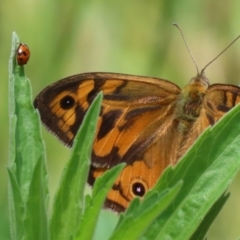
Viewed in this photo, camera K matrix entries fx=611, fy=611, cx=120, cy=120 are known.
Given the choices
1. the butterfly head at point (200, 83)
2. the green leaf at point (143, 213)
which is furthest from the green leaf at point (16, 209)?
the butterfly head at point (200, 83)

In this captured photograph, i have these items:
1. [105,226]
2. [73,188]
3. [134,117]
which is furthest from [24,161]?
[105,226]

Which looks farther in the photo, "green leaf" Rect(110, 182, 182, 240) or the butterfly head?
the butterfly head

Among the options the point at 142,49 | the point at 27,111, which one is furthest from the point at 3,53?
the point at 27,111

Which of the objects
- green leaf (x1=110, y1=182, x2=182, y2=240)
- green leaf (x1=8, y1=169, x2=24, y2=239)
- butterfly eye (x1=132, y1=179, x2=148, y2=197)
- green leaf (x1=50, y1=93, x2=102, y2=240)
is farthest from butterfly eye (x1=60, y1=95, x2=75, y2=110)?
green leaf (x1=110, y1=182, x2=182, y2=240)

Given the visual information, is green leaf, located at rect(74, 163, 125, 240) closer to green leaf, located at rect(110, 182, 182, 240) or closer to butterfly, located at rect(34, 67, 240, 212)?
green leaf, located at rect(110, 182, 182, 240)

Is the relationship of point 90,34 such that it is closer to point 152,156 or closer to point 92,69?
point 92,69

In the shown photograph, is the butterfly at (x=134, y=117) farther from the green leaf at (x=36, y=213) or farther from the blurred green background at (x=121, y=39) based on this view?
the blurred green background at (x=121, y=39)
